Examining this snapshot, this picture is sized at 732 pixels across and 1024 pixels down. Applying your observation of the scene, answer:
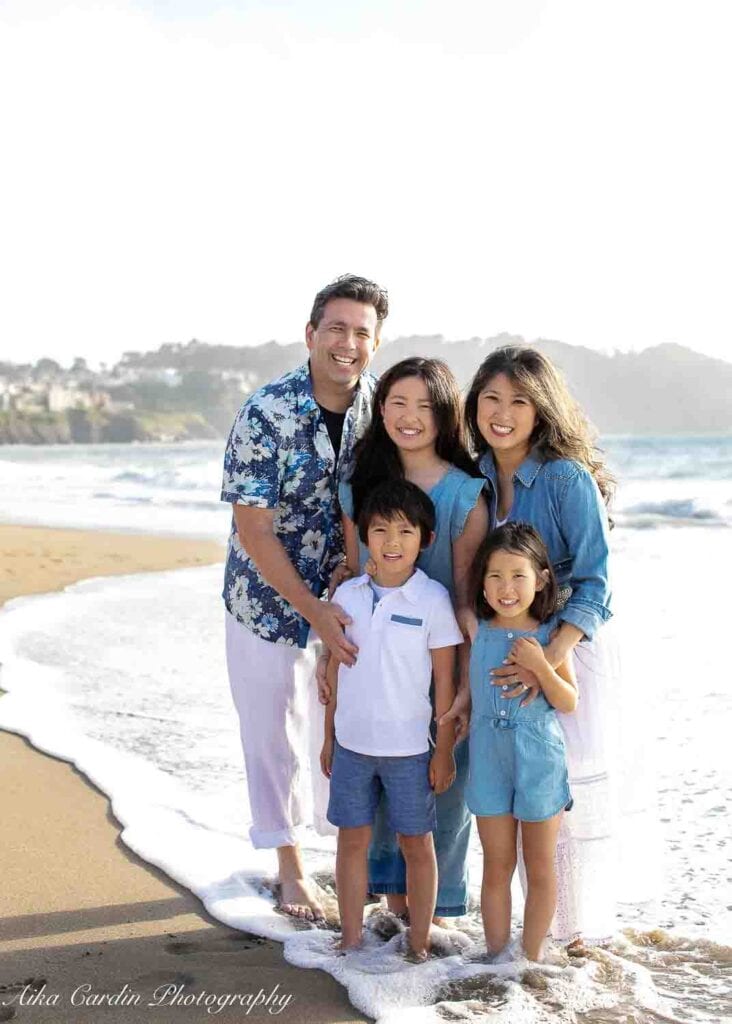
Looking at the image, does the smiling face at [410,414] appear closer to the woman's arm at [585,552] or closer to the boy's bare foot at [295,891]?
the woman's arm at [585,552]

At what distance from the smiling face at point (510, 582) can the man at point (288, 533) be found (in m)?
0.50

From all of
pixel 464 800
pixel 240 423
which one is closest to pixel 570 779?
pixel 464 800

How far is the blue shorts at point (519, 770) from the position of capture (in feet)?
8.99

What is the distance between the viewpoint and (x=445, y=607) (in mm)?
2863

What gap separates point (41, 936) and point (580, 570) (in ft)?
5.73

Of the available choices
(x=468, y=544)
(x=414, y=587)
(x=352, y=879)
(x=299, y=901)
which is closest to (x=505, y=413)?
(x=468, y=544)

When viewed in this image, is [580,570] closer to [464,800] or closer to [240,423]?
[464,800]

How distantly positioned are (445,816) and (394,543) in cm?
85

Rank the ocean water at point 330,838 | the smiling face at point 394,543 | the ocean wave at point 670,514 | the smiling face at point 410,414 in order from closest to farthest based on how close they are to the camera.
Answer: the ocean water at point 330,838 < the smiling face at point 394,543 < the smiling face at point 410,414 < the ocean wave at point 670,514

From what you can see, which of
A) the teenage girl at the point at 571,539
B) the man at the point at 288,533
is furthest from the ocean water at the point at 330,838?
the man at the point at 288,533

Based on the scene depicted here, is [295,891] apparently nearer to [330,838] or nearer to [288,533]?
[330,838]

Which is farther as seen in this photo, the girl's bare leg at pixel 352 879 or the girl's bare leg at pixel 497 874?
the girl's bare leg at pixel 352 879

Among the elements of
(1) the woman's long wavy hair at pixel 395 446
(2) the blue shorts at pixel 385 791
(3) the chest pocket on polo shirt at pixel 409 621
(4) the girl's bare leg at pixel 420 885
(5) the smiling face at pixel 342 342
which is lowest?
(4) the girl's bare leg at pixel 420 885

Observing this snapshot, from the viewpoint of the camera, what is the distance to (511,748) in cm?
277
